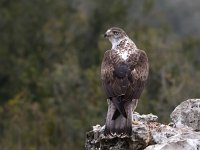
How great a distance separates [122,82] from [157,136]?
1299mm

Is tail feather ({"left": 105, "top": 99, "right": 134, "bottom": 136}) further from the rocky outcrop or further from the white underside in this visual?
the white underside

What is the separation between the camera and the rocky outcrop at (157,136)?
12078 mm

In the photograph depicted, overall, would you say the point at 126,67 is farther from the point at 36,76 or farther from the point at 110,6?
the point at 110,6

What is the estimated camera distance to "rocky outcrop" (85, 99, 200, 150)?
12078 millimetres

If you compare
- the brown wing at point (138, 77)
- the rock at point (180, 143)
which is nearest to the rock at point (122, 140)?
the rock at point (180, 143)

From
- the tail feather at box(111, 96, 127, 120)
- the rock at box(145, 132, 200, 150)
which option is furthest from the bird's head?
the rock at box(145, 132, 200, 150)

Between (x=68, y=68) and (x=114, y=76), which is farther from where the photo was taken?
(x=68, y=68)

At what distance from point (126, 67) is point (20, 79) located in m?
35.4

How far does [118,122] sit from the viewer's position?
1305 cm

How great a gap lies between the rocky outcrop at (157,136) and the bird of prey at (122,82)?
0.14 metres

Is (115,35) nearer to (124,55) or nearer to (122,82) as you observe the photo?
(124,55)

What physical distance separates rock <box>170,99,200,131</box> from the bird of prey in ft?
2.35

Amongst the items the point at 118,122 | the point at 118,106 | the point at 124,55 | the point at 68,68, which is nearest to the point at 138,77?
the point at 124,55

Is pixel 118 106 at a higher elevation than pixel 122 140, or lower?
higher
